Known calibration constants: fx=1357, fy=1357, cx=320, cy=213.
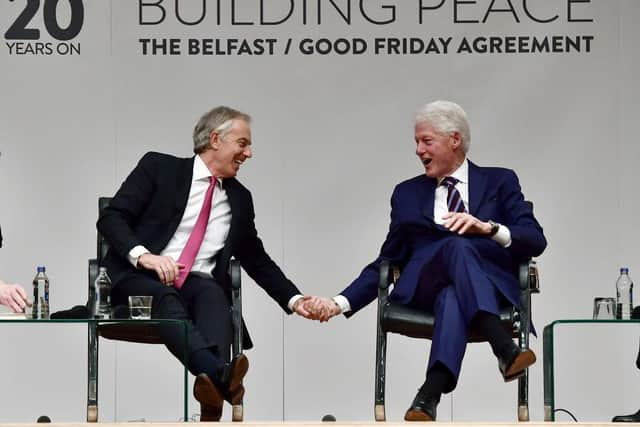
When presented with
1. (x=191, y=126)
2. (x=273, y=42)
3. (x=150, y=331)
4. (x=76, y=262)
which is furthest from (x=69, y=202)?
(x=150, y=331)

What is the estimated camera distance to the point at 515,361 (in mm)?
4320

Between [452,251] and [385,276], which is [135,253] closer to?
[385,276]

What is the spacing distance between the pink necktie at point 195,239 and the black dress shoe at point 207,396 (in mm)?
789

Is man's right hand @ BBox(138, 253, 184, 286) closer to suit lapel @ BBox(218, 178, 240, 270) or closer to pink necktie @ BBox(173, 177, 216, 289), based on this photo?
pink necktie @ BBox(173, 177, 216, 289)

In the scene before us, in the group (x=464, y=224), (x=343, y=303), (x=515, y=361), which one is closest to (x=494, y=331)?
(x=515, y=361)

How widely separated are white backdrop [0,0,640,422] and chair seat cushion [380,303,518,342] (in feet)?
5.74

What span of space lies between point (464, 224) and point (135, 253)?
48.2 inches

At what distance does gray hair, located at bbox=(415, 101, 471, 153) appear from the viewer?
5309 mm

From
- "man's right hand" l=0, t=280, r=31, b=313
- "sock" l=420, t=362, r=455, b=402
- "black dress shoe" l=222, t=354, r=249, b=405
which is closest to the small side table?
"sock" l=420, t=362, r=455, b=402

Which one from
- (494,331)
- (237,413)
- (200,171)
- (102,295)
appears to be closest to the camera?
(494,331)

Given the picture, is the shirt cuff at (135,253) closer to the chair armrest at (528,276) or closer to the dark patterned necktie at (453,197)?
the dark patterned necktie at (453,197)

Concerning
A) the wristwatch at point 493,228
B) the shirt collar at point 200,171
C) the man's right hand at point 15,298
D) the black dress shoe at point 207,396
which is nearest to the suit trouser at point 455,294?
the wristwatch at point 493,228

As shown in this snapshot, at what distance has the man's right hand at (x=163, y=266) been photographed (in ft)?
16.1

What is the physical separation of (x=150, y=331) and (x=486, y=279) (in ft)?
3.92
